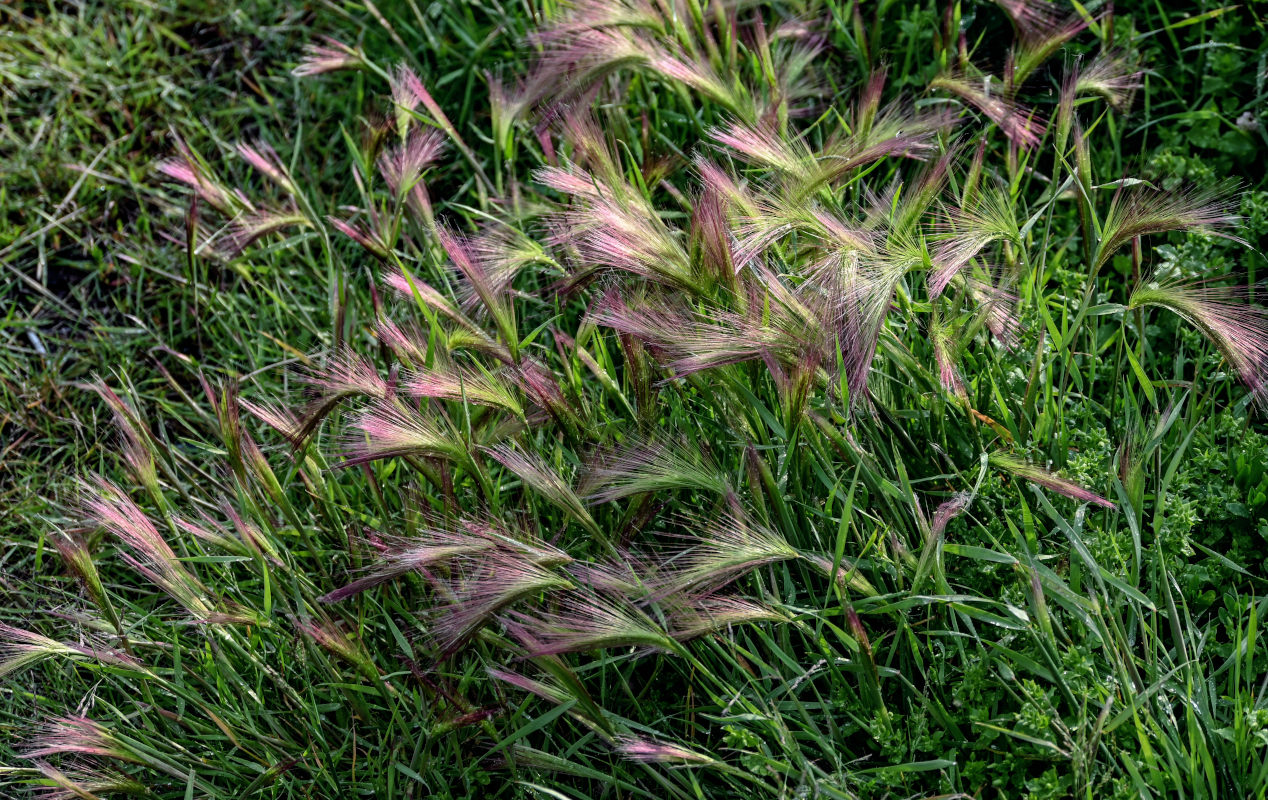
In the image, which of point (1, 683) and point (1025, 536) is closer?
point (1025, 536)

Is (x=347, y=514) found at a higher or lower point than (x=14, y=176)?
lower

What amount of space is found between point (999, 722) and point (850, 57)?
1660mm

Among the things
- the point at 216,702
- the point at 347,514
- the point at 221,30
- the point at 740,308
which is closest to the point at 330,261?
the point at 347,514

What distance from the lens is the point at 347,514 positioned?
2.32 metres

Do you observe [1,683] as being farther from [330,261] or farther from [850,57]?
[850,57]

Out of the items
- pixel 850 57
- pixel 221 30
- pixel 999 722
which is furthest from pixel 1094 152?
pixel 221 30

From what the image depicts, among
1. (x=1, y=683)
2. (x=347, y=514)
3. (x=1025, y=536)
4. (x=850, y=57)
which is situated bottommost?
(x=1, y=683)

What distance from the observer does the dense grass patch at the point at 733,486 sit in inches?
65.9

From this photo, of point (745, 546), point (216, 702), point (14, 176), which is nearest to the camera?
point (745, 546)

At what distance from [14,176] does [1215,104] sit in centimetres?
303

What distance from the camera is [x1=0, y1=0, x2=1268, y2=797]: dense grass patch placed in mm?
1675

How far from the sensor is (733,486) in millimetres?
1958

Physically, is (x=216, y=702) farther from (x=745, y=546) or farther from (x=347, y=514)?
(x=745, y=546)

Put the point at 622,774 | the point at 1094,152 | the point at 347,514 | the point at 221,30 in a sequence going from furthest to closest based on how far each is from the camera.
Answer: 1. the point at 221,30
2. the point at 1094,152
3. the point at 347,514
4. the point at 622,774
